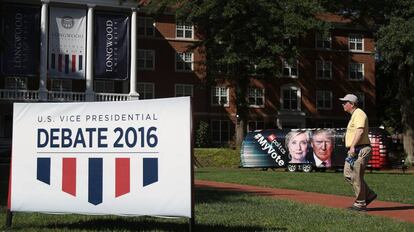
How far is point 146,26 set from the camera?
56.2 m

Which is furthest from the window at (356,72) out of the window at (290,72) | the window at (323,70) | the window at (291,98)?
the window at (291,98)

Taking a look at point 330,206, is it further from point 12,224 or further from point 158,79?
point 158,79

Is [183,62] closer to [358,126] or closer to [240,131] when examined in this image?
[240,131]

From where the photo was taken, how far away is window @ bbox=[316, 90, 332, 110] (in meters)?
62.7

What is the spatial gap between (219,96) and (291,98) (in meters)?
7.50

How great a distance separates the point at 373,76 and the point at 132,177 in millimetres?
60271

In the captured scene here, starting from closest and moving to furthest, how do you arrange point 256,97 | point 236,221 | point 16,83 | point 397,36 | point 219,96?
1. point 236,221
2. point 397,36
3. point 16,83
4. point 219,96
5. point 256,97

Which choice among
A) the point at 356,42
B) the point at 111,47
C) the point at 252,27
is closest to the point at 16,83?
the point at 111,47

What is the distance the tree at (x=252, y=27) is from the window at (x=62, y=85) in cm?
1289

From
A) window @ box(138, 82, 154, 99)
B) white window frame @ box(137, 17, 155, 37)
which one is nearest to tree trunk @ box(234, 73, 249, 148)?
window @ box(138, 82, 154, 99)

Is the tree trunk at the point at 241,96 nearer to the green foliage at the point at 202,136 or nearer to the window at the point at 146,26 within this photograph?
the green foliage at the point at 202,136

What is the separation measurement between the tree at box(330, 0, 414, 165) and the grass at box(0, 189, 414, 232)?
2886cm

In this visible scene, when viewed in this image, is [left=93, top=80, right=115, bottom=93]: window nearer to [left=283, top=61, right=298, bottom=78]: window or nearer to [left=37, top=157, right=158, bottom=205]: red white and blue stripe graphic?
[left=283, top=61, right=298, bottom=78]: window

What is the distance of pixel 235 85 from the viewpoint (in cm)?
4612
